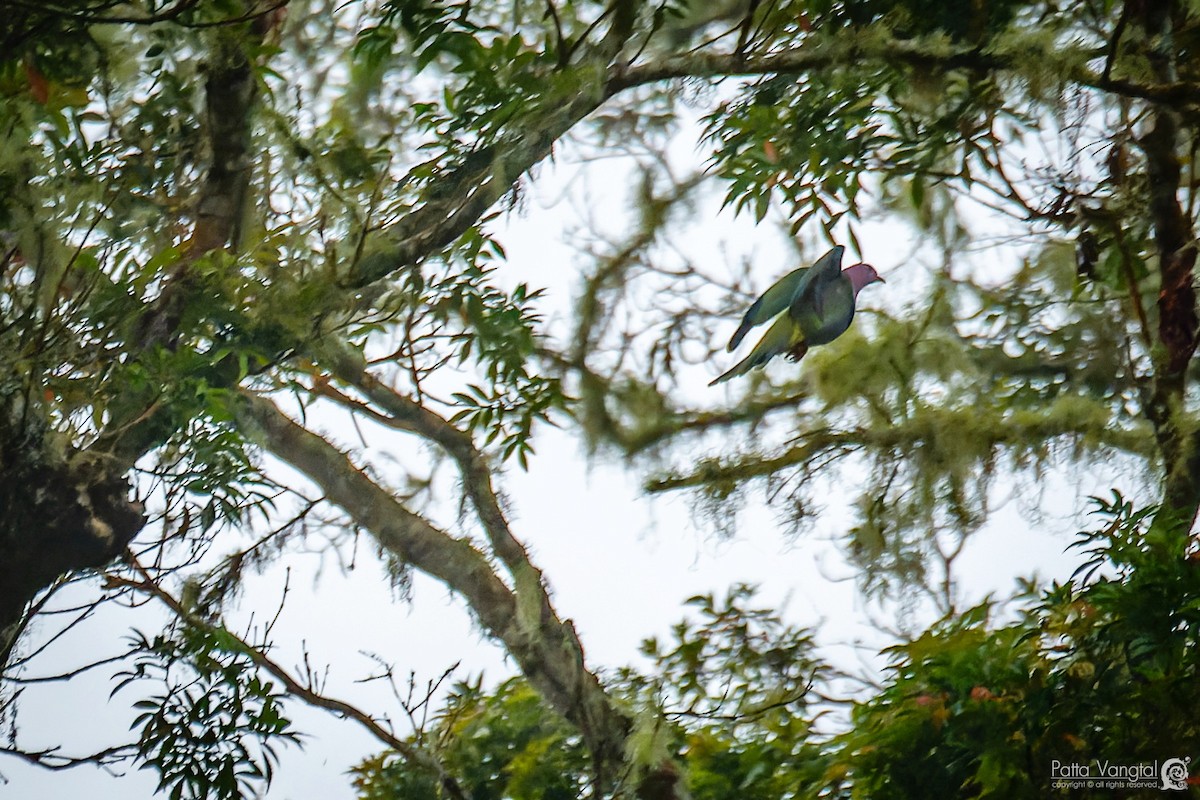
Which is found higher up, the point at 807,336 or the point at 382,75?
the point at 382,75

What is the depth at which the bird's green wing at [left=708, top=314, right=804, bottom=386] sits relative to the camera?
57.5 inches

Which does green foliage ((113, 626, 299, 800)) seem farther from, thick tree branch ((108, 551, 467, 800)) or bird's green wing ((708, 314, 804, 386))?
bird's green wing ((708, 314, 804, 386))

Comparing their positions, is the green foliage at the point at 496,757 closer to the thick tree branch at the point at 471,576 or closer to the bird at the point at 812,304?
the thick tree branch at the point at 471,576

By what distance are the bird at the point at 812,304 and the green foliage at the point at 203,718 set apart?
796 mm

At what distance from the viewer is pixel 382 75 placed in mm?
1504

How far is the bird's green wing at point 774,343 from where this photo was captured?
4.79 ft

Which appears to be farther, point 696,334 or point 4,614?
point 696,334

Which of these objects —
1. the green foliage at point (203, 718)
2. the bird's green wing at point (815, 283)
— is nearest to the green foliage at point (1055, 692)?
the bird's green wing at point (815, 283)

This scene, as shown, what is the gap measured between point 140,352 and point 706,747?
2.86ft

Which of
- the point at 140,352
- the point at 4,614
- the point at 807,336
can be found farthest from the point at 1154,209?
the point at 4,614

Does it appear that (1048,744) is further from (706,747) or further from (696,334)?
(696,334)

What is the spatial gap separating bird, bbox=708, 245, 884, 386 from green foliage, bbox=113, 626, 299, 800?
80cm

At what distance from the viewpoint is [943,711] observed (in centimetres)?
121

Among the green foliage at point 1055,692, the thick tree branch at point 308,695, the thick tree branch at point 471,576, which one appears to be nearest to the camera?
the green foliage at point 1055,692
